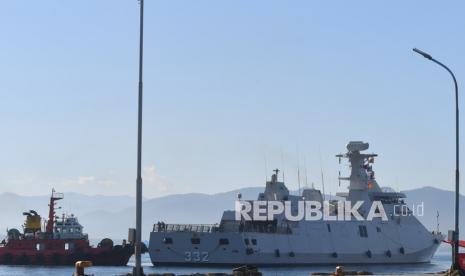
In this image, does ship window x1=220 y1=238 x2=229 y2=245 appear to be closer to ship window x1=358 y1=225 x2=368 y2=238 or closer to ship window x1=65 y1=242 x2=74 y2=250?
ship window x1=358 y1=225 x2=368 y2=238

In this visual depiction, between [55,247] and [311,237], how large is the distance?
23.5m

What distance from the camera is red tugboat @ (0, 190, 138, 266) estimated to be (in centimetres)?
9281

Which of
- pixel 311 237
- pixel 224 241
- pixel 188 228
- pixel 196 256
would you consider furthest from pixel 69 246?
pixel 311 237

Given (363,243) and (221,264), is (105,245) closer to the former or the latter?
(221,264)

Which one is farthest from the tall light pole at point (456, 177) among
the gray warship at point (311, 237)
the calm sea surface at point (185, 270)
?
the gray warship at point (311, 237)

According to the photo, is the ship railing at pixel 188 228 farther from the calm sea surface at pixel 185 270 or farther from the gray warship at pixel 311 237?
the calm sea surface at pixel 185 270

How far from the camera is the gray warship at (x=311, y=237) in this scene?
84.6 metres

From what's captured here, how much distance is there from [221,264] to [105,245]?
Answer: 16.0 metres

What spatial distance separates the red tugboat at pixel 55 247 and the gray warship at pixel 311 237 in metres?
7.78

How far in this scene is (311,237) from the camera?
88.7m

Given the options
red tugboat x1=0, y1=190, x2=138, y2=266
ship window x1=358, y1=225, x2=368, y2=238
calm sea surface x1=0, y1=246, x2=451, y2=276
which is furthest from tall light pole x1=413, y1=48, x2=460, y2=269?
red tugboat x1=0, y1=190, x2=138, y2=266

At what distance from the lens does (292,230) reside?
287ft

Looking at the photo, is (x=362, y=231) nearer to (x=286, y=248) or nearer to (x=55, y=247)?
(x=286, y=248)

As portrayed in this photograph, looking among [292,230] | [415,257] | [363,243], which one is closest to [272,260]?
[292,230]
